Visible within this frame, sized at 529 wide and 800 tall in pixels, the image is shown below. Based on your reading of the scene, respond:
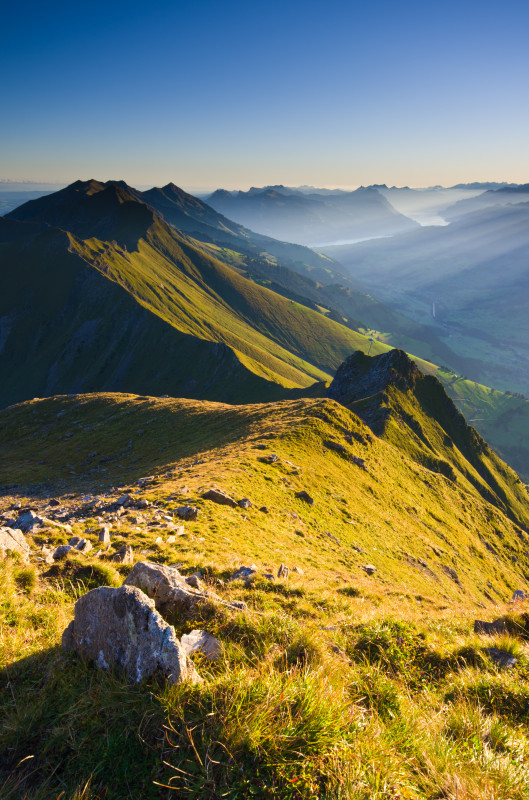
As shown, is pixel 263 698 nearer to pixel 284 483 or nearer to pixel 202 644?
pixel 202 644

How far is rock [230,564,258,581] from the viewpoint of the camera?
12219mm

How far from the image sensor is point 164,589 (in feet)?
23.8

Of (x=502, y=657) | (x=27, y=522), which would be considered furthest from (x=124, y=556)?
(x=502, y=657)

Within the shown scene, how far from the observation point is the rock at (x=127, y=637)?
4.70 meters

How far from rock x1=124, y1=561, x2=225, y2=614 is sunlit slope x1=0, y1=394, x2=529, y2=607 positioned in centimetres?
646

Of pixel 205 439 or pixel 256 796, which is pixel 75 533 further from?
pixel 205 439

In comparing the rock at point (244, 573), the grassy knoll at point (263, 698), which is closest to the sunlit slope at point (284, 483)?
the rock at point (244, 573)

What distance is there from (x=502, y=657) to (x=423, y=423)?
8778cm

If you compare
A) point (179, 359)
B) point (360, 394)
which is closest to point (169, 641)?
point (360, 394)

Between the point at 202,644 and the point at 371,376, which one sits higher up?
the point at 202,644

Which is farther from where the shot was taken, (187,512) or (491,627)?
(187,512)

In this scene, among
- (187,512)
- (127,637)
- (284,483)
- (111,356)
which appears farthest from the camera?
(111,356)

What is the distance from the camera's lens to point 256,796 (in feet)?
A: 11.3

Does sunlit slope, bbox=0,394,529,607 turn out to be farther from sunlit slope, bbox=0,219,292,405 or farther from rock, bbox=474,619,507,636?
sunlit slope, bbox=0,219,292,405
